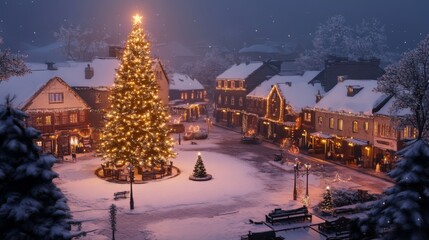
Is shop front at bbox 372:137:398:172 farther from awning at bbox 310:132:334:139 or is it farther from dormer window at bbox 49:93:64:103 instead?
dormer window at bbox 49:93:64:103

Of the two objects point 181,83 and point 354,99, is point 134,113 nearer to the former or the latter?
point 354,99

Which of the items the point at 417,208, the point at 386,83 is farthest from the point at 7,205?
the point at 386,83

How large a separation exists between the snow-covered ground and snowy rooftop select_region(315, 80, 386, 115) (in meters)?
8.50

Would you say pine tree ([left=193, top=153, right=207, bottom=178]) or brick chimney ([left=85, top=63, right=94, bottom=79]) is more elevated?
brick chimney ([left=85, top=63, right=94, bottom=79])

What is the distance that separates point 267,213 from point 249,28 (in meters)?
157

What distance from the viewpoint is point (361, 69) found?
6344cm

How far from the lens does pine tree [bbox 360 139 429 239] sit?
15.2m

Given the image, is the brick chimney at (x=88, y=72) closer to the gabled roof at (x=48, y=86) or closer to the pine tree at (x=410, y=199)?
the gabled roof at (x=48, y=86)

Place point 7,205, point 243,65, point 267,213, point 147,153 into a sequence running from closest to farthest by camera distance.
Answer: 1. point 7,205
2. point 267,213
3. point 147,153
4. point 243,65

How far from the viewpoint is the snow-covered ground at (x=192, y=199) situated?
2664 cm

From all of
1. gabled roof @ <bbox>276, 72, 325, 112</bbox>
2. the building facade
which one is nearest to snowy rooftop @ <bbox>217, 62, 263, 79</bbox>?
the building facade

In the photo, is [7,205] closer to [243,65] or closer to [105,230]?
[105,230]

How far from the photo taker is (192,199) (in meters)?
32.8

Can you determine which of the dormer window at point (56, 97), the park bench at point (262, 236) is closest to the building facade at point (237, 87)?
the dormer window at point (56, 97)
